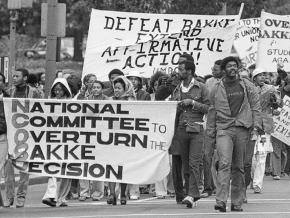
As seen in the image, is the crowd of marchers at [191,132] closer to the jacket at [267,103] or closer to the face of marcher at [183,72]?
the face of marcher at [183,72]

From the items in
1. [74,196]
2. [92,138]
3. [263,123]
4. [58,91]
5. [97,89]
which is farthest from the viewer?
[263,123]

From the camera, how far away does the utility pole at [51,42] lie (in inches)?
778

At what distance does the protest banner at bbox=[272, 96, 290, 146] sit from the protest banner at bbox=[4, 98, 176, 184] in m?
6.46

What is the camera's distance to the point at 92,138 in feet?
46.9

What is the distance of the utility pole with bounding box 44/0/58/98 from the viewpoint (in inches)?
778

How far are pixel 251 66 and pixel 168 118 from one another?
11.8 m

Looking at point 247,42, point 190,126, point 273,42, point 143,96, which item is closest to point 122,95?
point 190,126

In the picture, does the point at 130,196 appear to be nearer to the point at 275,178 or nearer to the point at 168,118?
the point at 168,118

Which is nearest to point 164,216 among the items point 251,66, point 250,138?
point 250,138

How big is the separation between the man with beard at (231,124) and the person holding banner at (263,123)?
250cm

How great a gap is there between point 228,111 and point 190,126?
0.65m

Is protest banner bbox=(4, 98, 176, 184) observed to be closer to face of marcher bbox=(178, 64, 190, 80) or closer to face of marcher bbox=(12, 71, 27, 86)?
face of marcher bbox=(178, 64, 190, 80)

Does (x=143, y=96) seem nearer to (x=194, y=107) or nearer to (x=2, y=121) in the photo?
(x=194, y=107)

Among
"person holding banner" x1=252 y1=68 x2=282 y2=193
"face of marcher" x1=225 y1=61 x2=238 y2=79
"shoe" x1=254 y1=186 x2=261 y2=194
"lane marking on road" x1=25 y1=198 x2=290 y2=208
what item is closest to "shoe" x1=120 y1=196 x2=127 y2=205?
"lane marking on road" x1=25 y1=198 x2=290 y2=208
